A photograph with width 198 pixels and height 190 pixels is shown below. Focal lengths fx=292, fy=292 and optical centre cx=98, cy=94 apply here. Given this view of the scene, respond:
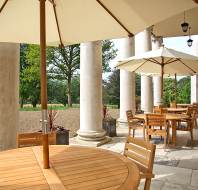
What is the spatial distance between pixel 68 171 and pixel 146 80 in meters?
14.0

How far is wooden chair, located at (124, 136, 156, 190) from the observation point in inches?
129

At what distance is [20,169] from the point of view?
3.04 meters

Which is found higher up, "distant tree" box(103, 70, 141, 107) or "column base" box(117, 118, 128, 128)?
"distant tree" box(103, 70, 141, 107)

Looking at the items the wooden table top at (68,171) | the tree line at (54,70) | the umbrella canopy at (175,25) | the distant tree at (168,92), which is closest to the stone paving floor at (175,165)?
the wooden table top at (68,171)

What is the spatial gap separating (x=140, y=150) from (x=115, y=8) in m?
1.83

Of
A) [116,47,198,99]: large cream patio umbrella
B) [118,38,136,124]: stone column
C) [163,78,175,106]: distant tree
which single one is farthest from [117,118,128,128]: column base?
[163,78,175,106]: distant tree

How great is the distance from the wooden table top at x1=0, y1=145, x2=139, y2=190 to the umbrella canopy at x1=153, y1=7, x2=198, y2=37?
24.3ft

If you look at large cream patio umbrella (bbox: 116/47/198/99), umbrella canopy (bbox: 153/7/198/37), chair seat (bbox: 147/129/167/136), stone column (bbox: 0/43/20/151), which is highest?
umbrella canopy (bbox: 153/7/198/37)

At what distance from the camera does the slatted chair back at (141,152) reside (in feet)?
10.8

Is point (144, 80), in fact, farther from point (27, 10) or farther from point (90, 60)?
point (27, 10)

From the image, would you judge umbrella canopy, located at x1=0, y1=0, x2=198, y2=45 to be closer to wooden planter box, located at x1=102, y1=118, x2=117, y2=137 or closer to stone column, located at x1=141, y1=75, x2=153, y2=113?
wooden planter box, located at x1=102, y1=118, x2=117, y2=137

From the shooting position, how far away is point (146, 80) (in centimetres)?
1647

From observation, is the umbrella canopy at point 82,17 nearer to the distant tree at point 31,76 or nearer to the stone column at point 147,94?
the stone column at point 147,94

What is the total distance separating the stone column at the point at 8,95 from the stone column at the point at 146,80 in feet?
36.1
